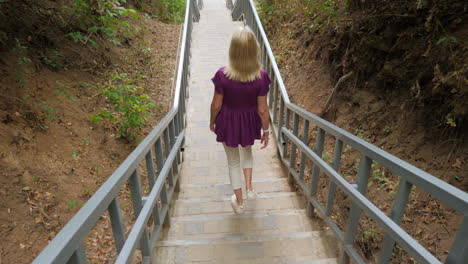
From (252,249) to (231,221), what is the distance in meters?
0.45

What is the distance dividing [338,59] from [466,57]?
6.67 ft

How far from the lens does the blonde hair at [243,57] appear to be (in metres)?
2.23

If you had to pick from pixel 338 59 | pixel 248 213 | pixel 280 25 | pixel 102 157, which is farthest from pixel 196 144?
pixel 280 25

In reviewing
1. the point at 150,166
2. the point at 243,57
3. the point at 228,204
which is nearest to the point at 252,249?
the point at 228,204

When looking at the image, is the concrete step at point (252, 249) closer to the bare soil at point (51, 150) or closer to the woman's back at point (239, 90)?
the bare soil at point (51, 150)

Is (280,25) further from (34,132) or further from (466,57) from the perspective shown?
(34,132)

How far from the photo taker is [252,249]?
8.04 ft

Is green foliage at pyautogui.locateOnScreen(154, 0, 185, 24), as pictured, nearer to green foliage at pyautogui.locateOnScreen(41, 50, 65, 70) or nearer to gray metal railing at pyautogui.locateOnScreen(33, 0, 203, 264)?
green foliage at pyautogui.locateOnScreen(41, 50, 65, 70)

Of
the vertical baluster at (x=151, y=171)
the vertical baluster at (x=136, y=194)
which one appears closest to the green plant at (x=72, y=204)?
the vertical baluster at (x=151, y=171)

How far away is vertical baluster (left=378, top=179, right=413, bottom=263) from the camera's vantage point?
4.96 ft

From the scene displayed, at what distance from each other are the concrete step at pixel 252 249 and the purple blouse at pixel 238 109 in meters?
0.83

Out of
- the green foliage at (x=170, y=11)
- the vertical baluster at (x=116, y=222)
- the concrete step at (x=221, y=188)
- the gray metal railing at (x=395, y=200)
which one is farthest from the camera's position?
the green foliage at (x=170, y=11)

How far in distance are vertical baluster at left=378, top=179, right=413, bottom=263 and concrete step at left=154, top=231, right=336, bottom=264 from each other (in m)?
0.73

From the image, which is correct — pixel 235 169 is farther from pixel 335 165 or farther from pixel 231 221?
pixel 335 165
